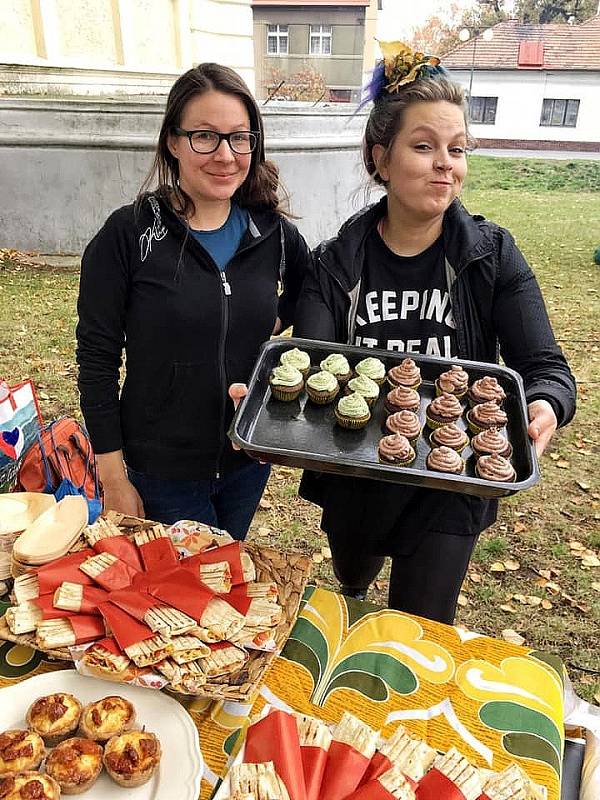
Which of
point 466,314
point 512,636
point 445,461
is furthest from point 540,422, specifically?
point 512,636

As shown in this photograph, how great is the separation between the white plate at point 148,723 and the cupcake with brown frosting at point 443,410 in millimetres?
1293

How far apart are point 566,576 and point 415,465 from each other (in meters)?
2.26

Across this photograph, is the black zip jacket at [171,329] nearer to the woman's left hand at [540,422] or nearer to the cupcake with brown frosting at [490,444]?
the cupcake with brown frosting at [490,444]

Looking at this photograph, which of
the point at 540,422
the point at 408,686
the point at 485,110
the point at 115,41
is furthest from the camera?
the point at 485,110

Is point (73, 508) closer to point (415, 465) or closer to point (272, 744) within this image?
point (272, 744)

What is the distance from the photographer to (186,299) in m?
2.11

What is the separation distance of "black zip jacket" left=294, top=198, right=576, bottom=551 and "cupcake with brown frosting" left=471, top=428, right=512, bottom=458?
0.17 m

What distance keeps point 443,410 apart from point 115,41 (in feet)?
37.9

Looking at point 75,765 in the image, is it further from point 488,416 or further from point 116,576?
point 488,416

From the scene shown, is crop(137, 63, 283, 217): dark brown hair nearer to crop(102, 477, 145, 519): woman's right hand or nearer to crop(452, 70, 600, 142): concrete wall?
crop(102, 477, 145, 519): woman's right hand

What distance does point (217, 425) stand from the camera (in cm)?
230

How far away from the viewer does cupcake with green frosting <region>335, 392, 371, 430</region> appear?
2.20 metres

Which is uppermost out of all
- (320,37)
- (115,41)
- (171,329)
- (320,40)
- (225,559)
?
(320,37)

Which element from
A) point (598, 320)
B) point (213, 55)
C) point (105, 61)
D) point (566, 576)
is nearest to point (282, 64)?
point (213, 55)
